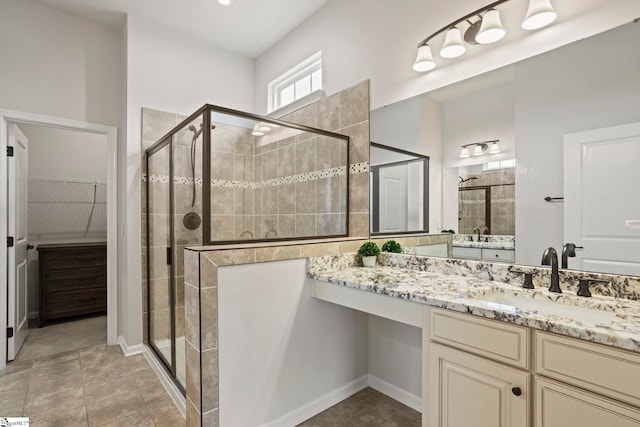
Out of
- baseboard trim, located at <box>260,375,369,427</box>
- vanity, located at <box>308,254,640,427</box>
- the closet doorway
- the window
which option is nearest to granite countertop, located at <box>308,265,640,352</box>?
vanity, located at <box>308,254,640,427</box>

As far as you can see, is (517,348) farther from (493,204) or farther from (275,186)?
(275,186)

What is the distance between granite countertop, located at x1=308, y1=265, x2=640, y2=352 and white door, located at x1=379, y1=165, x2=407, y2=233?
0.33 meters

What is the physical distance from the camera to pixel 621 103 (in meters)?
1.31

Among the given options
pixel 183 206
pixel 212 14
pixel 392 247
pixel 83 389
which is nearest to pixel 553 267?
pixel 392 247

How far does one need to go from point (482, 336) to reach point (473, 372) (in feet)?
0.50

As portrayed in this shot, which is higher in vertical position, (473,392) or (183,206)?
(183,206)

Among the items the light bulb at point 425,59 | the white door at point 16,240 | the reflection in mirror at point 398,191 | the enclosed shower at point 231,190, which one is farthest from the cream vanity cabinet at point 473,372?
the white door at point 16,240

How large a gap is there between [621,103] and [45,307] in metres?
5.02

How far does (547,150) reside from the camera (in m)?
1.52

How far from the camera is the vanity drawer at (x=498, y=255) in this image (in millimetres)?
1641

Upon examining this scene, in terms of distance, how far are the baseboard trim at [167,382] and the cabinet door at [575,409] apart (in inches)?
75.4

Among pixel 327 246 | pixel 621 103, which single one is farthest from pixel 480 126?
pixel 327 246

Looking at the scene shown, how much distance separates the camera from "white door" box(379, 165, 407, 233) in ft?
7.18

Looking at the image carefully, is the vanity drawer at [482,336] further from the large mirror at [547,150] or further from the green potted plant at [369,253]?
the green potted plant at [369,253]
